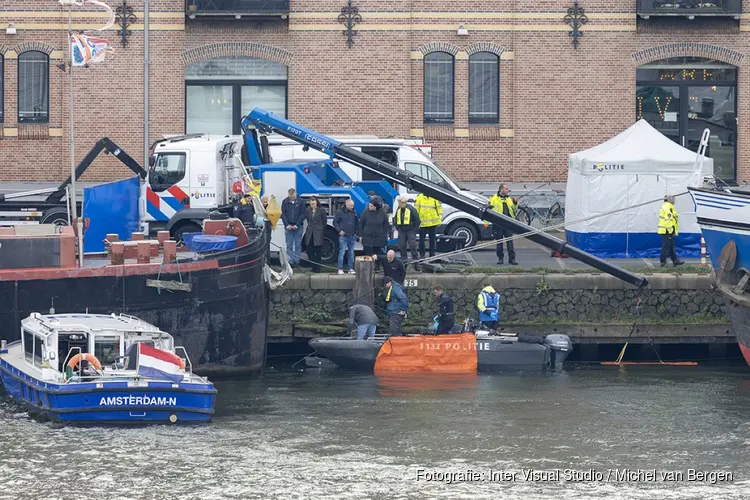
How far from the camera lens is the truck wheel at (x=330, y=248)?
29.9 meters

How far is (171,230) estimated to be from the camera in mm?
30219

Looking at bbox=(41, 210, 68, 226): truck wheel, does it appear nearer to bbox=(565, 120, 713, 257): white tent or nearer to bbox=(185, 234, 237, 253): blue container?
bbox=(185, 234, 237, 253): blue container

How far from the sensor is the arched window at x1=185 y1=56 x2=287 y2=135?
40938mm

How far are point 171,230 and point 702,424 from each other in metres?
12.2

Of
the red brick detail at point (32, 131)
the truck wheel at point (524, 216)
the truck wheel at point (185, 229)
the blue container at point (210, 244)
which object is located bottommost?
the blue container at point (210, 244)

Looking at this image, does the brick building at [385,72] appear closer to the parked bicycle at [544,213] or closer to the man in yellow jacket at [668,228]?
the parked bicycle at [544,213]

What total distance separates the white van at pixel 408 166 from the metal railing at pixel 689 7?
10307 mm

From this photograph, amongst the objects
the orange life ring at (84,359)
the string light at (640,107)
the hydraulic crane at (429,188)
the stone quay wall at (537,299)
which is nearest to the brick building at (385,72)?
the string light at (640,107)

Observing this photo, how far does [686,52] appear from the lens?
1603 inches

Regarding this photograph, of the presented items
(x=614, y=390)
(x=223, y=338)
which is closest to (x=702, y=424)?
(x=614, y=390)

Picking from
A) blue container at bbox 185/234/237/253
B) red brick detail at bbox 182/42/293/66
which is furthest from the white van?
red brick detail at bbox 182/42/293/66

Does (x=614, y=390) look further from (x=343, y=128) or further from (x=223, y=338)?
(x=343, y=128)

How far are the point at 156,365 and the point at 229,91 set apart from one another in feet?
65.0

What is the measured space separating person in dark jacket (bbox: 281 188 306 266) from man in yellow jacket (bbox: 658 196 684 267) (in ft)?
24.0
